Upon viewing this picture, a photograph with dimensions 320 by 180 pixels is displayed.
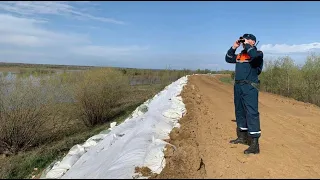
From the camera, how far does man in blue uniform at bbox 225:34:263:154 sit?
23.1ft

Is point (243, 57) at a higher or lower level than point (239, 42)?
lower

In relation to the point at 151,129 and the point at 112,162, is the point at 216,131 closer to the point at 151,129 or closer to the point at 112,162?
the point at 151,129

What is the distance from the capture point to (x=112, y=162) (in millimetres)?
6285

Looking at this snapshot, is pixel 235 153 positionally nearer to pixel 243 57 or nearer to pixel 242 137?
pixel 242 137

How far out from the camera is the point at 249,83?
7180 mm

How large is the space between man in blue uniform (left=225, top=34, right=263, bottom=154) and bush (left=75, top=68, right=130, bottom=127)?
45.4 ft

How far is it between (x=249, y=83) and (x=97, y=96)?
15.6 meters

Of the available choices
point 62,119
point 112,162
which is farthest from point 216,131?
point 62,119

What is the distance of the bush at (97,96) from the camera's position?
2064cm

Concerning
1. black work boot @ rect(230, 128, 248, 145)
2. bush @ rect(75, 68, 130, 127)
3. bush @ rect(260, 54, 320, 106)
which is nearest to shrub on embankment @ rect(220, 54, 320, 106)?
bush @ rect(260, 54, 320, 106)

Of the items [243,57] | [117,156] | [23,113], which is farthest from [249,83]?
[23,113]

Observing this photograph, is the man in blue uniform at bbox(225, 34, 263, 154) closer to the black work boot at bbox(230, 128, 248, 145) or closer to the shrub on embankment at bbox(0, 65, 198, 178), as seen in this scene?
the black work boot at bbox(230, 128, 248, 145)

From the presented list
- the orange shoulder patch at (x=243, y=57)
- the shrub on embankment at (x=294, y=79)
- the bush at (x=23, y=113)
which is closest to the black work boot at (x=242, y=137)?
the orange shoulder patch at (x=243, y=57)

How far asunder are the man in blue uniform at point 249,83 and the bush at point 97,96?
45.4ft
